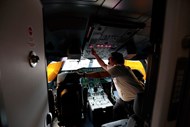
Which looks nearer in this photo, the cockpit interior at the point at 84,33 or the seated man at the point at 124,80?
the cockpit interior at the point at 84,33

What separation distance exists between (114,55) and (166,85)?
1668mm

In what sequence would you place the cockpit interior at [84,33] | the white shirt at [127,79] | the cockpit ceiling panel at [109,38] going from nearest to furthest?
the cockpit interior at [84,33] → the cockpit ceiling panel at [109,38] → the white shirt at [127,79]

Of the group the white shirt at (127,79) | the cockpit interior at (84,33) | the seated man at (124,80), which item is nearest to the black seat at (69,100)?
the cockpit interior at (84,33)

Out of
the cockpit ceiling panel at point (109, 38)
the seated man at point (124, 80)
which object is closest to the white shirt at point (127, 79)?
the seated man at point (124, 80)

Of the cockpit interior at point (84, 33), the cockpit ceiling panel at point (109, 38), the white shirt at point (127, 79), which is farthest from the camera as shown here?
the white shirt at point (127, 79)

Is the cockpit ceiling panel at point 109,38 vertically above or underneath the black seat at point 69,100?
above

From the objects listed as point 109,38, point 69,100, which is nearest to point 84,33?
point 109,38

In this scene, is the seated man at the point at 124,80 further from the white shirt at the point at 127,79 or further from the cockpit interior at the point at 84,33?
the cockpit interior at the point at 84,33

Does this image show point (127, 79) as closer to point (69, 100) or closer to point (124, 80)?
point (124, 80)

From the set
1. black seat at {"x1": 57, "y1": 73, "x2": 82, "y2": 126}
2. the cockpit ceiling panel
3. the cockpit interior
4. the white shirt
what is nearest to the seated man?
the white shirt

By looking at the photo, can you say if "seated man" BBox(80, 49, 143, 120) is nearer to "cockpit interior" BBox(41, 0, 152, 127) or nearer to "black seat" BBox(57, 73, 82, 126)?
"cockpit interior" BBox(41, 0, 152, 127)

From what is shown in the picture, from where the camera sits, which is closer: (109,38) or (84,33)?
(84,33)

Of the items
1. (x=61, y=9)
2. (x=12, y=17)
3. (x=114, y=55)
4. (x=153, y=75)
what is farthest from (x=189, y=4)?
(x=114, y=55)

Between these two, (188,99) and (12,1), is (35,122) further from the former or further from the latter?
(188,99)
